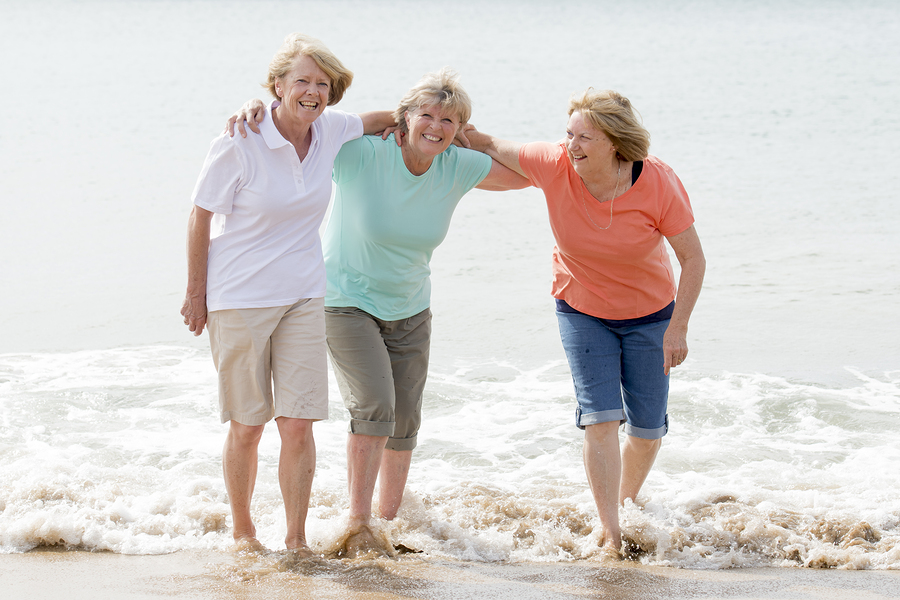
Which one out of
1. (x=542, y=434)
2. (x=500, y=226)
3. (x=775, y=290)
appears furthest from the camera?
(x=500, y=226)

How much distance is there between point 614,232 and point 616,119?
1.52 feet

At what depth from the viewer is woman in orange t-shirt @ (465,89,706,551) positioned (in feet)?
12.1

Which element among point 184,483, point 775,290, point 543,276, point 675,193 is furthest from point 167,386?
point 775,290

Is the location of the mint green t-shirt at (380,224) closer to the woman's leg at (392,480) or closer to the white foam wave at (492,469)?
the woman's leg at (392,480)

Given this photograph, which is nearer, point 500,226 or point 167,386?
point 167,386

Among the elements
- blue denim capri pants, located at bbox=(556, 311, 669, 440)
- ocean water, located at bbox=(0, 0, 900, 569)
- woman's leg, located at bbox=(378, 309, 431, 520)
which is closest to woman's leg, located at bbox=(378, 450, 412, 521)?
woman's leg, located at bbox=(378, 309, 431, 520)

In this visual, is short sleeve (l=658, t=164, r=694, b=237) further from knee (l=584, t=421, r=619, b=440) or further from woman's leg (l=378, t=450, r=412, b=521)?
woman's leg (l=378, t=450, r=412, b=521)

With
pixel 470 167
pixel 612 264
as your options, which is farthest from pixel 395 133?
pixel 612 264

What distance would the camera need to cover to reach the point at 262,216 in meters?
3.35

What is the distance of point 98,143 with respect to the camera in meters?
18.8

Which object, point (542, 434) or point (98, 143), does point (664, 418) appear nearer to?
point (542, 434)

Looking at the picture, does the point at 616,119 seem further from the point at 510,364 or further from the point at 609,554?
the point at 510,364

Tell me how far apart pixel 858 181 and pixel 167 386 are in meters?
12.6

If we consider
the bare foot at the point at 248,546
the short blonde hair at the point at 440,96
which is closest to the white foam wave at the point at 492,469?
the bare foot at the point at 248,546
